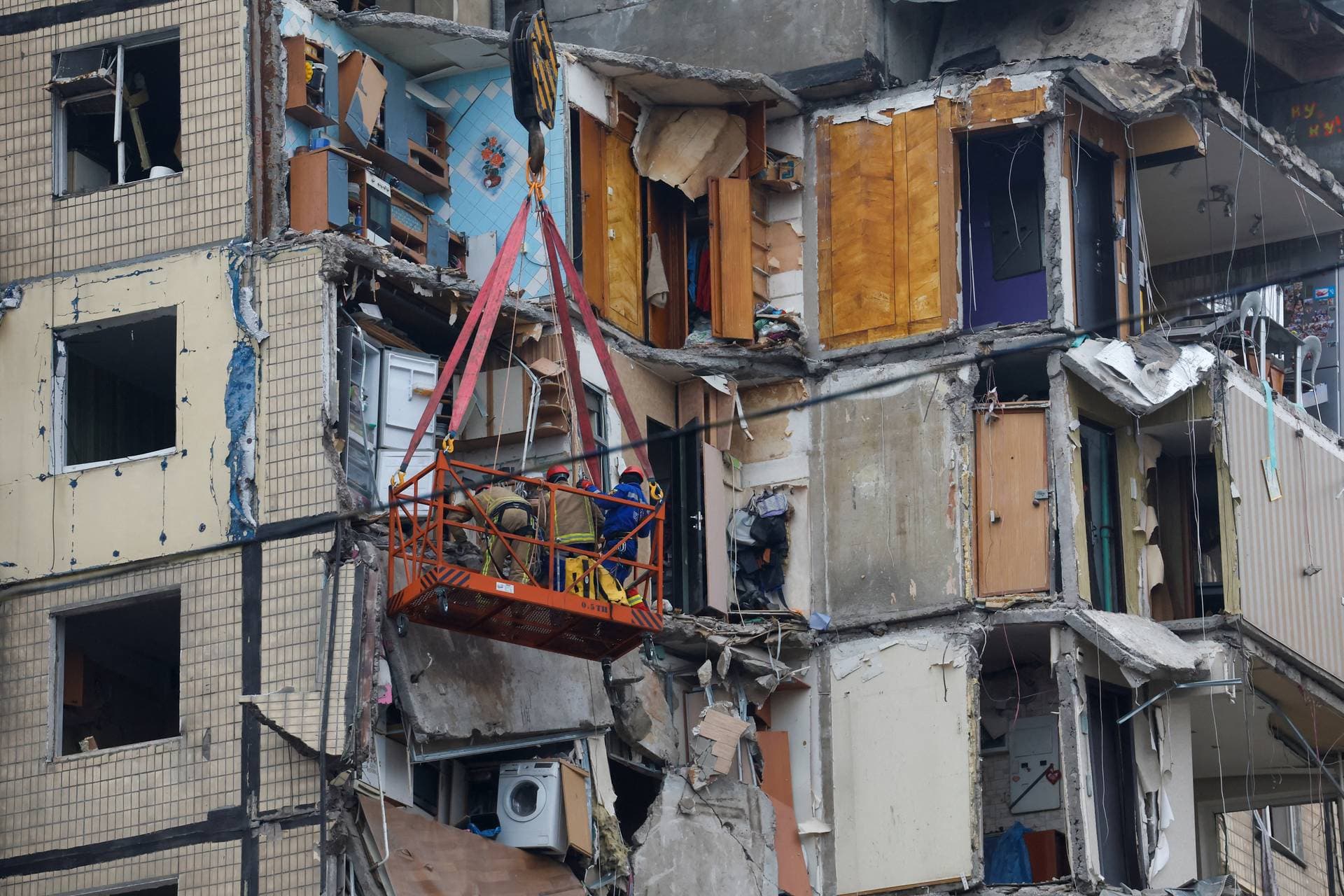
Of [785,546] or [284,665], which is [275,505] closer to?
[284,665]

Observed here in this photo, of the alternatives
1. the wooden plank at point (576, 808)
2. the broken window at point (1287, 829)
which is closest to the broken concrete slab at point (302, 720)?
the wooden plank at point (576, 808)

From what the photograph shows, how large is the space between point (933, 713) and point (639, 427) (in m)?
4.10

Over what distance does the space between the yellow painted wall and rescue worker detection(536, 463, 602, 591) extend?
9.16ft

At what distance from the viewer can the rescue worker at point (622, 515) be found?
22.6 meters

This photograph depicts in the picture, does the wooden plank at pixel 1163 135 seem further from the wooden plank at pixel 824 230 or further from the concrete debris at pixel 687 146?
the concrete debris at pixel 687 146

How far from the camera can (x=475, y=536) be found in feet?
76.8

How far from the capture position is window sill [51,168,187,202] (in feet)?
78.5

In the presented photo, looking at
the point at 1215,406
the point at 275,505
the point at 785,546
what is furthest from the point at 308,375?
the point at 1215,406

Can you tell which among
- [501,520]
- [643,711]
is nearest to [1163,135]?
[643,711]

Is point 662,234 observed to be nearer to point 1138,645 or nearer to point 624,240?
point 624,240

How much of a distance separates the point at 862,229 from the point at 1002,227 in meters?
1.47

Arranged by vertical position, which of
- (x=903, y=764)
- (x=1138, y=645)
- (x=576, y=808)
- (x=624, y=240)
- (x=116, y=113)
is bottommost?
(x=576, y=808)

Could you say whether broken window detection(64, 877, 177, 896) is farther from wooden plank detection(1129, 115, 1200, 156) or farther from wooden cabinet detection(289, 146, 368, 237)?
wooden plank detection(1129, 115, 1200, 156)

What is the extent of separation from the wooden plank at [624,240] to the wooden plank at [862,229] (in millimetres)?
2078
